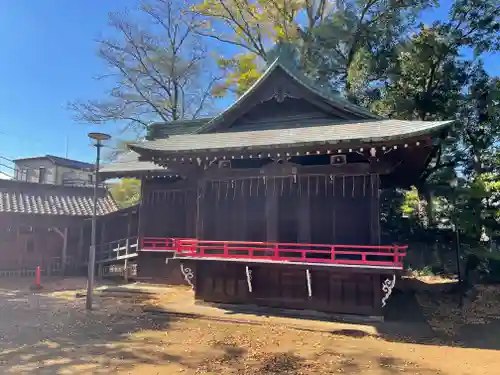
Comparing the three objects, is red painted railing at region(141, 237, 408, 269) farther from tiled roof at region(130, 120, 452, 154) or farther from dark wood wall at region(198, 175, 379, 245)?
tiled roof at region(130, 120, 452, 154)

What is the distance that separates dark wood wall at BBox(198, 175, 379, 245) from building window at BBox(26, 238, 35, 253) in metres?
12.3

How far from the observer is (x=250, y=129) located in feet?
45.1

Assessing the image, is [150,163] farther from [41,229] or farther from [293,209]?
[293,209]

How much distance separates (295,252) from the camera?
11750 mm

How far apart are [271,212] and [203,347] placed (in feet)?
16.8

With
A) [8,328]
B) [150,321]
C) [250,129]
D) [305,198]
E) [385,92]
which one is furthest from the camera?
[385,92]

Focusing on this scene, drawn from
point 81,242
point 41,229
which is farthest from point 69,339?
point 81,242

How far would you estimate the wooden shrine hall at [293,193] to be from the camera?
1069 cm

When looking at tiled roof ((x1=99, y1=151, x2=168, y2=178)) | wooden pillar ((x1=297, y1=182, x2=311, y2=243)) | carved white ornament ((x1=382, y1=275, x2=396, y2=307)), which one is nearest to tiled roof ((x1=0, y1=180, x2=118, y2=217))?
tiled roof ((x1=99, y1=151, x2=168, y2=178))

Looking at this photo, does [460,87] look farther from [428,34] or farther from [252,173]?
[252,173]

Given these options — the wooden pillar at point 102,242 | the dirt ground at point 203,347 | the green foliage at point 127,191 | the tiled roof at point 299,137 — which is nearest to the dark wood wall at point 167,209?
the tiled roof at point 299,137

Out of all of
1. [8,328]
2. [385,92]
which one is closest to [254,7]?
[385,92]

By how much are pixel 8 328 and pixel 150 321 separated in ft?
11.6

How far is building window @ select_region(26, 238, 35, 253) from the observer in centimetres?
1978
